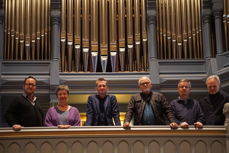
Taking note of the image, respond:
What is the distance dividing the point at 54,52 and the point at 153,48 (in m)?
1.83

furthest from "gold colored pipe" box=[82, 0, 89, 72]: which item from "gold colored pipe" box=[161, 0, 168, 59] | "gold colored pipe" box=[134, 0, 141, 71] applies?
"gold colored pipe" box=[161, 0, 168, 59]

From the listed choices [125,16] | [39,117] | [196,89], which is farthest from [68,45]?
[39,117]

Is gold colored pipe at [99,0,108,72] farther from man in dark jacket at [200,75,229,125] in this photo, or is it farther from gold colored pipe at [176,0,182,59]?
man in dark jacket at [200,75,229,125]

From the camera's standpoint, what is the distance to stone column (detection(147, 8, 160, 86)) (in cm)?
846

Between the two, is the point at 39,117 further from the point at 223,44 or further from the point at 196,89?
the point at 223,44

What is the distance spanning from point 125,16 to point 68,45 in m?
1.24

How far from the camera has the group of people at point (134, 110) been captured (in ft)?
18.8

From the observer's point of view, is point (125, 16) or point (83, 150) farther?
point (125, 16)

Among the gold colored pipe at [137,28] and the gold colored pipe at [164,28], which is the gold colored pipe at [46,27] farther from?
the gold colored pipe at [164,28]

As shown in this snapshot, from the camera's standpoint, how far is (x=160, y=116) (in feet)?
19.4

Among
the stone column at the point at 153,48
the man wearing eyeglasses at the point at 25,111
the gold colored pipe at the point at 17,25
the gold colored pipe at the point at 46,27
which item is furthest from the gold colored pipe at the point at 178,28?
the man wearing eyeglasses at the point at 25,111

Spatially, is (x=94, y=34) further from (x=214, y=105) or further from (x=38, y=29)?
(x=214, y=105)

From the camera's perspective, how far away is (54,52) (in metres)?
8.62

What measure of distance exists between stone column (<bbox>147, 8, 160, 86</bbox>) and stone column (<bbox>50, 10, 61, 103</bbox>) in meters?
1.70
